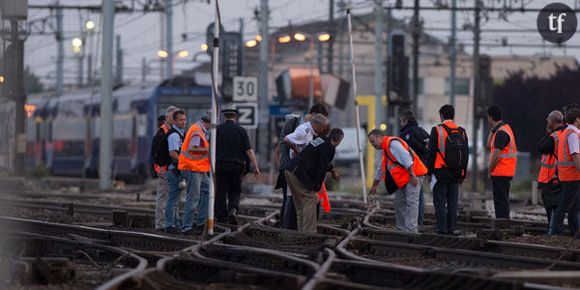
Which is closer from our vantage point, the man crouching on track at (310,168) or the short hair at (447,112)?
the man crouching on track at (310,168)

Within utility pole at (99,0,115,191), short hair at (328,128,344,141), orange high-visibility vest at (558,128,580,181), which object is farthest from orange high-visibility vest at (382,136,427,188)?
utility pole at (99,0,115,191)

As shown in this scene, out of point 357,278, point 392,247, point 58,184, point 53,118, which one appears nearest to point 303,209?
point 392,247

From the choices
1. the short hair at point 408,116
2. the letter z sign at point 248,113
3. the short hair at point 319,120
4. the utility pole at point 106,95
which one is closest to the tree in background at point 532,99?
the utility pole at point 106,95

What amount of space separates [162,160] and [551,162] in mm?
5172

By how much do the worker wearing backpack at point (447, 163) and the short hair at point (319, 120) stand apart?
161 cm

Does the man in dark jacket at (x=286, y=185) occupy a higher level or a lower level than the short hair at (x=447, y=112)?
lower

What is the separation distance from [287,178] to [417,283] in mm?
5969

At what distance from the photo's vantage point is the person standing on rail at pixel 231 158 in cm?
1956

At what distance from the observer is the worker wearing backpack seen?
60.4 ft

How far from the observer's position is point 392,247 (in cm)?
1591

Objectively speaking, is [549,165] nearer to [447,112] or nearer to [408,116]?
[447,112]

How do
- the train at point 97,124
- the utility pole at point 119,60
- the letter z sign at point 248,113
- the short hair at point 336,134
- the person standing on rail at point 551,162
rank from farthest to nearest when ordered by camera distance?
1. the utility pole at point 119,60
2. the train at point 97,124
3. the letter z sign at point 248,113
4. the person standing on rail at point 551,162
5. the short hair at point 336,134

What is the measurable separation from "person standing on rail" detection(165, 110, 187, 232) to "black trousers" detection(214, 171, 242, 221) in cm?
68

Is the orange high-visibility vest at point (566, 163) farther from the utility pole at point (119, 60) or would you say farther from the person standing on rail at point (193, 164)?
the utility pole at point (119, 60)
